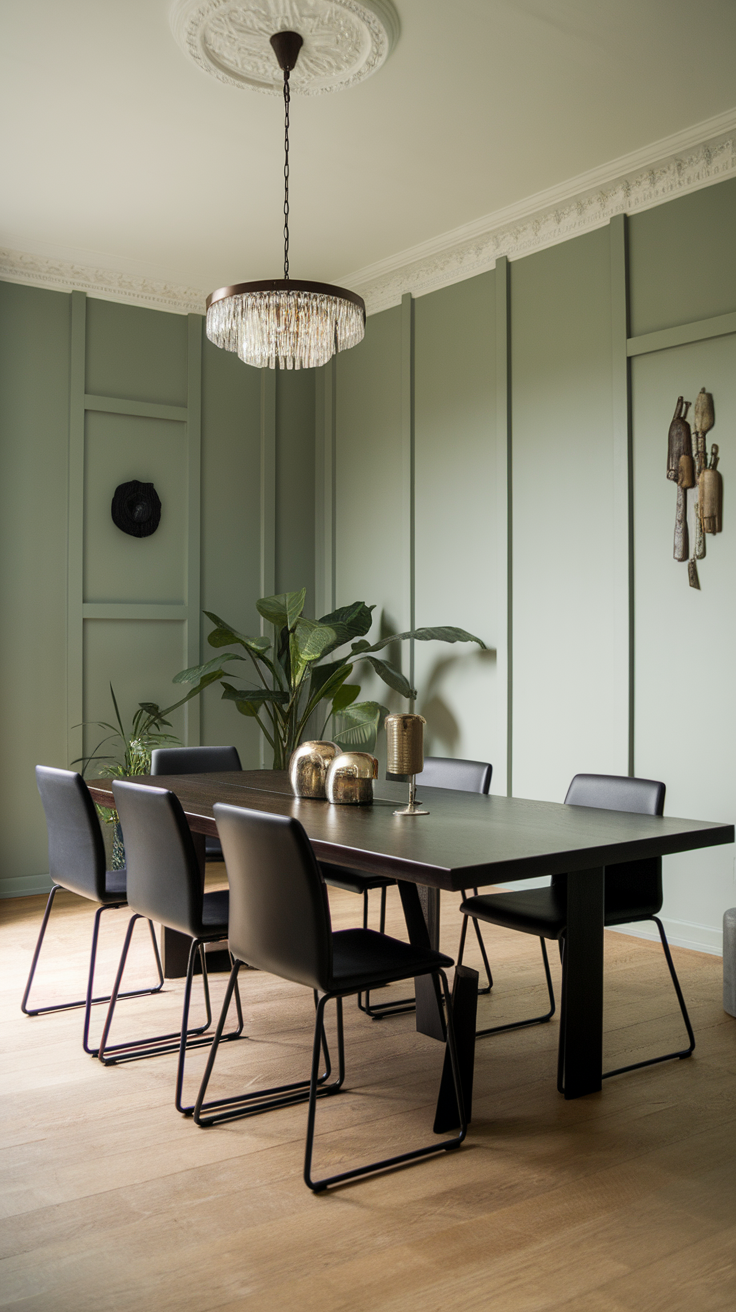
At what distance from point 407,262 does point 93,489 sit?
211cm

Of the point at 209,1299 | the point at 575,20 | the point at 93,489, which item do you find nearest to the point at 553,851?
the point at 209,1299

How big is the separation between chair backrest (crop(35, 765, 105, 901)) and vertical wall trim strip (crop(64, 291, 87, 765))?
7.68 feet

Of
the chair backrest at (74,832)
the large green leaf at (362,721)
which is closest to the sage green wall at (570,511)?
the large green leaf at (362,721)

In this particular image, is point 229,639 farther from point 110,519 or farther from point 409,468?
point 409,468

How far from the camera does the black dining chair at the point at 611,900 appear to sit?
2918 millimetres

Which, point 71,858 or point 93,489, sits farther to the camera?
point 93,489

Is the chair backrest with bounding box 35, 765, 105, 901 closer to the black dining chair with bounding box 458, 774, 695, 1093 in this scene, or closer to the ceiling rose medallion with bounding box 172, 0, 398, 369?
the black dining chair with bounding box 458, 774, 695, 1093

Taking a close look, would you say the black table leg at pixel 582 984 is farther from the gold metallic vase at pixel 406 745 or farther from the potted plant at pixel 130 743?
the potted plant at pixel 130 743

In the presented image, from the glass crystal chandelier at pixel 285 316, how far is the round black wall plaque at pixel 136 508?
7.60 feet

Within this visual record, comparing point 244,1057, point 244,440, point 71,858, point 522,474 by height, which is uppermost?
point 244,440

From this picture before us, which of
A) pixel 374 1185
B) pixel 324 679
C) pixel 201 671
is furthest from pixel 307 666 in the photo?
pixel 374 1185

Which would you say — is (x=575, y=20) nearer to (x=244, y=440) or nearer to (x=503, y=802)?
(x=503, y=802)

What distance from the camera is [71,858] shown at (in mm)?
3264

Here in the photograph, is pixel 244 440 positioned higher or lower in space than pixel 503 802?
higher
